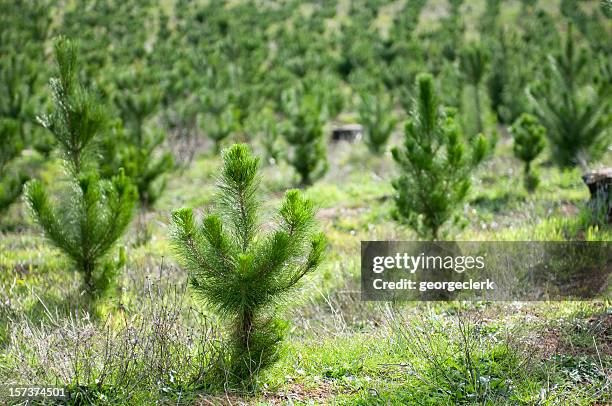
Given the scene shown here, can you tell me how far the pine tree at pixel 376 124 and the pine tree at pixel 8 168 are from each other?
7495 millimetres

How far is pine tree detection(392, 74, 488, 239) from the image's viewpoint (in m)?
6.14

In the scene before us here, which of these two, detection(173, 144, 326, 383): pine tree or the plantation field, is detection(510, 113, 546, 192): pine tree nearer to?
the plantation field

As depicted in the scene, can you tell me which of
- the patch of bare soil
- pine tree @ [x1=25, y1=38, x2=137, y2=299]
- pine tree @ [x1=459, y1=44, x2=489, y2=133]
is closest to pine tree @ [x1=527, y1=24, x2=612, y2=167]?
pine tree @ [x1=459, y1=44, x2=489, y2=133]

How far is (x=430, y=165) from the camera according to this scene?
6.14 m

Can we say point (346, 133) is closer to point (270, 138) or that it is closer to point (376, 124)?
point (376, 124)

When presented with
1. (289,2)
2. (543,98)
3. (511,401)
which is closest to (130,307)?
(511,401)

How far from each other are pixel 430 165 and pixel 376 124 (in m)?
8.57

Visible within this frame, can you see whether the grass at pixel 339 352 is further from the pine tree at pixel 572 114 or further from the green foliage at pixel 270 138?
the green foliage at pixel 270 138

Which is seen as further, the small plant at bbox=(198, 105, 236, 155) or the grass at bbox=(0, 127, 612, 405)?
the small plant at bbox=(198, 105, 236, 155)

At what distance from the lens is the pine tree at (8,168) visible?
28.8 ft

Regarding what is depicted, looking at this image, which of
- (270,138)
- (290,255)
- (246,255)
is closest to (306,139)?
(270,138)

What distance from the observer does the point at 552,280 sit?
5719 millimetres

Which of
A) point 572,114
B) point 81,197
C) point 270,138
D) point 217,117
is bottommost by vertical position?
point 81,197

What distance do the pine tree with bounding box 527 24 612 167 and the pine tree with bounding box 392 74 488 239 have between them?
483 centimetres
